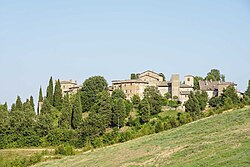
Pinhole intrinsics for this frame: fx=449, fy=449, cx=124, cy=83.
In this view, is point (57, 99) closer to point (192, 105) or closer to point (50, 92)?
point (50, 92)

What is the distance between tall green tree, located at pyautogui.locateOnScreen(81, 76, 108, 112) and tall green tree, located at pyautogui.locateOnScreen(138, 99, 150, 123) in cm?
1212

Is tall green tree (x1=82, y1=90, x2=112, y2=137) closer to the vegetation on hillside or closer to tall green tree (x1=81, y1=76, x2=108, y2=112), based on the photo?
the vegetation on hillside

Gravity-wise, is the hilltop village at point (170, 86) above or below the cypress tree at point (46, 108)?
above

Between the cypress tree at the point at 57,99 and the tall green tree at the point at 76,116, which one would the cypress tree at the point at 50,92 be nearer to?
the cypress tree at the point at 57,99

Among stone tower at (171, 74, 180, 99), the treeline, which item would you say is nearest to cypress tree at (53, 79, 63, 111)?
the treeline

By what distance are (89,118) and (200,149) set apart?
37057 millimetres

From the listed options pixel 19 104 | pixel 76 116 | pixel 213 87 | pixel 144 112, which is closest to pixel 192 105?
pixel 144 112

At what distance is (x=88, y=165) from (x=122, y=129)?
112ft

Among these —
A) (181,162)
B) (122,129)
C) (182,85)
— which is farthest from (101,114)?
(181,162)

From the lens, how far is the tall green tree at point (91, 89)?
238ft

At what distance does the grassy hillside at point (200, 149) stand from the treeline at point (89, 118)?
19.6 m

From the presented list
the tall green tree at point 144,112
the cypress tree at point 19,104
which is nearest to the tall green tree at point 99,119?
the tall green tree at point 144,112

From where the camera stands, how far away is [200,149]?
72.1ft

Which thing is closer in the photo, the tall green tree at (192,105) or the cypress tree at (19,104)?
the tall green tree at (192,105)
